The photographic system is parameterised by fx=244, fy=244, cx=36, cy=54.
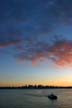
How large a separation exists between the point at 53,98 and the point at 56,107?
40.6m

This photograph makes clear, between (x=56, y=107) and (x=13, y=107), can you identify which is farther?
(x=56, y=107)

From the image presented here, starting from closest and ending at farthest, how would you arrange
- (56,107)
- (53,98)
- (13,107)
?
(13,107) → (56,107) → (53,98)

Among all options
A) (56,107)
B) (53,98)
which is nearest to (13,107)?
(56,107)

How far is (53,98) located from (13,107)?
168 ft

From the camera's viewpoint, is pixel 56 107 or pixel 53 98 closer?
pixel 56 107

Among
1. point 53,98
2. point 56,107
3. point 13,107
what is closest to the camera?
point 13,107

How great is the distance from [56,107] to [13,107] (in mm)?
17581

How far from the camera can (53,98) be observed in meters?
134

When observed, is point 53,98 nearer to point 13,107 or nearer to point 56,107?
point 56,107

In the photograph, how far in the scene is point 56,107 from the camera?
94125 mm

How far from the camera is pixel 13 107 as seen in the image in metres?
86.8
